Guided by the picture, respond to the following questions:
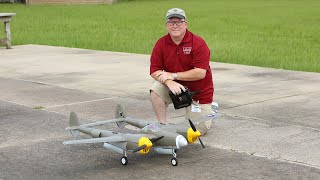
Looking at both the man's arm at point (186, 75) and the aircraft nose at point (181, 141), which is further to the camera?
the man's arm at point (186, 75)

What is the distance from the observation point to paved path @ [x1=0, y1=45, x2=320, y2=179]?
611cm

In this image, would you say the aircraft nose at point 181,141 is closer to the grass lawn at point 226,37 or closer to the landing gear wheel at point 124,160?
the landing gear wheel at point 124,160

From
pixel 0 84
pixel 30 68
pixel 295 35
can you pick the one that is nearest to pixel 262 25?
pixel 295 35

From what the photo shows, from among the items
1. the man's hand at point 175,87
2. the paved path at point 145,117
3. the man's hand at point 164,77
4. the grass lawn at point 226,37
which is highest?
the man's hand at point 164,77

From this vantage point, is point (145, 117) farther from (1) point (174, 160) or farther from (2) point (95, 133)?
(1) point (174, 160)

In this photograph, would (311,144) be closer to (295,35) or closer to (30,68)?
(30,68)

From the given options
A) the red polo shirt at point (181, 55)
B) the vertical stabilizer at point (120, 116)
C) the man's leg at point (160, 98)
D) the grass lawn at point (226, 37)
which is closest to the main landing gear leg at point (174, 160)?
the man's leg at point (160, 98)

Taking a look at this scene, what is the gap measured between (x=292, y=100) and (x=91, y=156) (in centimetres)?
370

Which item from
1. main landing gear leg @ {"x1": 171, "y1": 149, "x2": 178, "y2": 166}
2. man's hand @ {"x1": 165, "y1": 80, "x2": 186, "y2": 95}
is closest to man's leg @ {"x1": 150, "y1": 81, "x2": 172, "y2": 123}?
man's hand @ {"x1": 165, "y1": 80, "x2": 186, "y2": 95}

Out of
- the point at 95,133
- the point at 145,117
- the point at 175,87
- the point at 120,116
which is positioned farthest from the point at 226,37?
the point at 95,133

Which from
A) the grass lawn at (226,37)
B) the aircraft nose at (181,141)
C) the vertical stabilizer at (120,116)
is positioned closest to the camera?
the aircraft nose at (181,141)

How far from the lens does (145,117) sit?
8.34 m

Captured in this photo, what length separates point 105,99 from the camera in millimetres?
9648

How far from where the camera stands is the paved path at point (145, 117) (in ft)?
20.0
